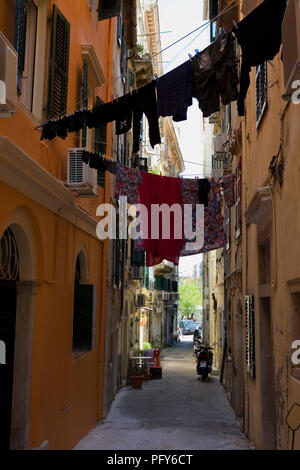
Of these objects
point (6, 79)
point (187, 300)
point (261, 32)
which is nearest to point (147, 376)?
point (261, 32)

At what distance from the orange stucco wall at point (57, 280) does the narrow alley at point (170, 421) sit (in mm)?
742

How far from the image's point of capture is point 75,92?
354 inches

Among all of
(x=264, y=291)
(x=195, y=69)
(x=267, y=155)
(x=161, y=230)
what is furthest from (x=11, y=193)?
(x=161, y=230)

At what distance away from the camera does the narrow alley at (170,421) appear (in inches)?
369

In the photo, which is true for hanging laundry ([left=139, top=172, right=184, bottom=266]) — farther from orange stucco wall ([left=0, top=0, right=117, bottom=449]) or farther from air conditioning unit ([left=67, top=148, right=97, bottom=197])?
air conditioning unit ([left=67, top=148, right=97, bottom=197])

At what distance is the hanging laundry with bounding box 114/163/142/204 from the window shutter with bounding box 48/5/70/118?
10.4 feet

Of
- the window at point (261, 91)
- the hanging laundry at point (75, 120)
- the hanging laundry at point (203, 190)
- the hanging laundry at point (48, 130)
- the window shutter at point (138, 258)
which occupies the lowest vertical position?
the window shutter at point (138, 258)

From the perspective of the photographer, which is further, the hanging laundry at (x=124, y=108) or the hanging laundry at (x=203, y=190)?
the hanging laundry at (x=203, y=190)

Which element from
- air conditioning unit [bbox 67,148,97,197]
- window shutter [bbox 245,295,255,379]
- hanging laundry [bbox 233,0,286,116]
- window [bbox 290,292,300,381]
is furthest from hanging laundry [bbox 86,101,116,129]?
window shutter [bbox 245,295,255,379]

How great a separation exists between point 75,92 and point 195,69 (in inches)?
144

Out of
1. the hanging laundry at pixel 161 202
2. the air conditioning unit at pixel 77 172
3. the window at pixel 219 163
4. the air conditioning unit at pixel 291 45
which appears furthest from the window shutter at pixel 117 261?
the air conditioning unit at pixel 291 45

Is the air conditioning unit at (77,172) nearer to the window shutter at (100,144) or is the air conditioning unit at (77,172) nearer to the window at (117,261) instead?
the window shutter at (100,144)
